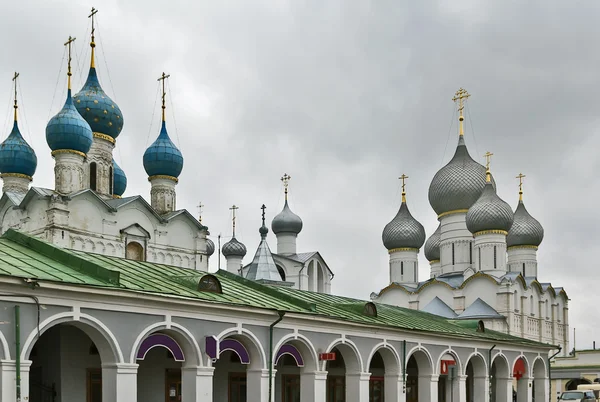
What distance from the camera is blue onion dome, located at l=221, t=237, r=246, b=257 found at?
55594mm

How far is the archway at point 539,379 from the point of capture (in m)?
34.7

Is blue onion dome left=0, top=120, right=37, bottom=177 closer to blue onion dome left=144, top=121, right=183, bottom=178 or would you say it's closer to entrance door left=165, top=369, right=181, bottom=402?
blue onion dome left=144, top=121, right=183, bottom=178

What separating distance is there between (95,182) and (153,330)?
1945 cm

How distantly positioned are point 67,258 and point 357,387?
9.43m

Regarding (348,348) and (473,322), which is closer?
Answer: (348,348)

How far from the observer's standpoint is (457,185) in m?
52.2

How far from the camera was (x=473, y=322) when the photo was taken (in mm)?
31609

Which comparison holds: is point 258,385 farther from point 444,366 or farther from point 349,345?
point 444,366

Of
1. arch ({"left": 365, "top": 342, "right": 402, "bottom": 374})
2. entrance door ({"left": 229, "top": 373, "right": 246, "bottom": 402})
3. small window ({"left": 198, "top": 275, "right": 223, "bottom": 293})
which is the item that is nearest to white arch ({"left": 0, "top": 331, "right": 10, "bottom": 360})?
small window ({"left": 198, "top": 275, "right": 223, "bottom": 293})

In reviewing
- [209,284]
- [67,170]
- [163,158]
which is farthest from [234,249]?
[209,284]

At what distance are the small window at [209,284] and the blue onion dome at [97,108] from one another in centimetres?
→ 1738

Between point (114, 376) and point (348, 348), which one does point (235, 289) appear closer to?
point (348, 348)

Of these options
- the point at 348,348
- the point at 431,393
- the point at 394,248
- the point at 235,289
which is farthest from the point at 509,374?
the point at 394,248

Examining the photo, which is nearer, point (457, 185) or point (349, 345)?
point (349, 345)
